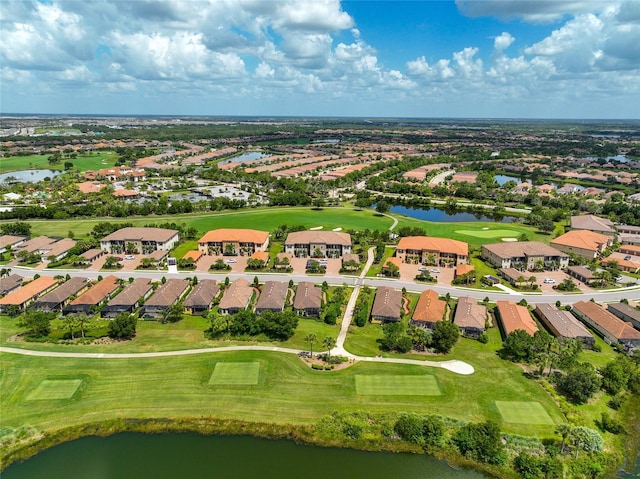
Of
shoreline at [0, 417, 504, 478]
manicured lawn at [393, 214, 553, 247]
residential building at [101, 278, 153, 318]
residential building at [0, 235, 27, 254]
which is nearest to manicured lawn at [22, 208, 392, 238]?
residential building at [0, 235, 27, 254]

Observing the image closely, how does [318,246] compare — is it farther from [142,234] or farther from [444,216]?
[444,216]

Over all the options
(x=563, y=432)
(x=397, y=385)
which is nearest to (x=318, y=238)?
(x=397, y=385)

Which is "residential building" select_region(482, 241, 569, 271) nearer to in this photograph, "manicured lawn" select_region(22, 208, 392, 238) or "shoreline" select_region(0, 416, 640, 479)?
"manicured lawn" select_region(22, 208, 392, 238)

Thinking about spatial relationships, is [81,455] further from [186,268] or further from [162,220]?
[162,220]

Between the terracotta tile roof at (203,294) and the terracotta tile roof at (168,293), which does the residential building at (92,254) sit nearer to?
the terracotta tile roof at (168,293)

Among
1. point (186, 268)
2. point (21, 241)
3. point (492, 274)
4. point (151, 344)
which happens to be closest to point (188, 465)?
point (151, 344)
